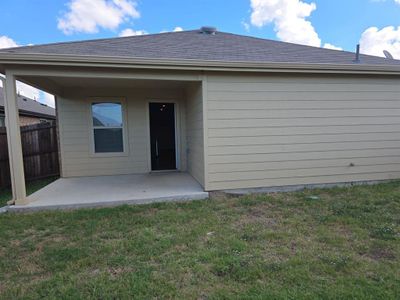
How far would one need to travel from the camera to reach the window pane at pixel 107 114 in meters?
6.89

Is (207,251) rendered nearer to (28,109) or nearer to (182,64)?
(182,64)

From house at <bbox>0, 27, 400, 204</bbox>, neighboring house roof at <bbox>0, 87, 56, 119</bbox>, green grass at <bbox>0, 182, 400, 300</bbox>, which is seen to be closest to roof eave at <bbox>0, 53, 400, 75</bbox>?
house at <bbox>0, 27, 400, 204</bbox>

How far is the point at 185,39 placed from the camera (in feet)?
21.8

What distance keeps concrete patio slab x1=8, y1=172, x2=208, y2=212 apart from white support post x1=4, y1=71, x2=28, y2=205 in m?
0.28

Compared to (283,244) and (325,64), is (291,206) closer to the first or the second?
(283,244)

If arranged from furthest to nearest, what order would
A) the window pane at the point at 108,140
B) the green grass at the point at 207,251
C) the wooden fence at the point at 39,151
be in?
the wooden fence at the point at 39,151, the window pane at the point at 108,140, the green grass at the point at 207,251

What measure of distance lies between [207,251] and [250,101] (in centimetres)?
319

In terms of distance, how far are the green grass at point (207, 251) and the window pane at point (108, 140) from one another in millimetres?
2899

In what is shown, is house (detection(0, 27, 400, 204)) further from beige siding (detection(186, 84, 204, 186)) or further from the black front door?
the black front door

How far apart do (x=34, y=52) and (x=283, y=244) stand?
469cm

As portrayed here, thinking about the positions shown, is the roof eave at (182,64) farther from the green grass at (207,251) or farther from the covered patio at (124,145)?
the green grass at (207,251)

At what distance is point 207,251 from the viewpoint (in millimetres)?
2893

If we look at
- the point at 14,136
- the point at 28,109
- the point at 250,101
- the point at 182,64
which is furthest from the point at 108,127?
the point at 28,109

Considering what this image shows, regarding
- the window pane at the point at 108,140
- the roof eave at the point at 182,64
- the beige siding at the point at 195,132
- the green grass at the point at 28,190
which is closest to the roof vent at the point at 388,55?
the roof eave at the point at 182,64
